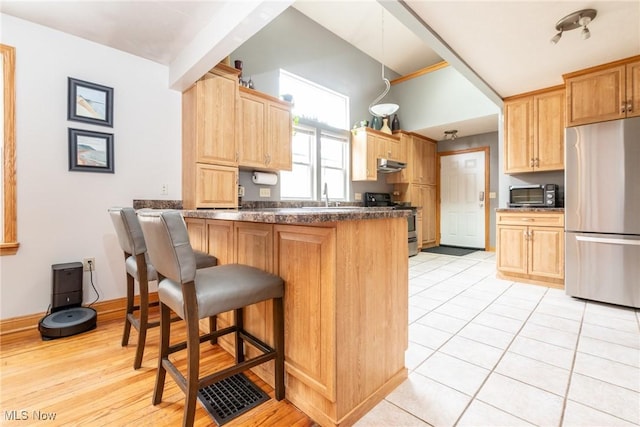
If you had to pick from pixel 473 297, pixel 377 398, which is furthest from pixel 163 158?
pixel 473 297

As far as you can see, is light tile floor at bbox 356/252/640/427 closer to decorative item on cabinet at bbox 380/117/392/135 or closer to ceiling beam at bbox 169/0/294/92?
ceiling beam at bbox 169/0/294/92

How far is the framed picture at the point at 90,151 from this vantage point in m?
2.43

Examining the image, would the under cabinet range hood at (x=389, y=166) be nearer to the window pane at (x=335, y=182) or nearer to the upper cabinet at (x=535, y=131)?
the window pane at (x=335, y=182)

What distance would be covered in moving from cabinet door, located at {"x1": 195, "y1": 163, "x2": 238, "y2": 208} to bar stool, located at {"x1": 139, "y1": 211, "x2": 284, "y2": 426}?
1534 mm

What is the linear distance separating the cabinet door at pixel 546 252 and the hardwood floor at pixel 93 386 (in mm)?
3440

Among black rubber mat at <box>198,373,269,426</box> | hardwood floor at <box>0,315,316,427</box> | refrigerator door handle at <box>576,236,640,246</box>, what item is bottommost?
hardwood floor at <box>0,315,316,427</box>

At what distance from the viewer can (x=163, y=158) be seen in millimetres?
2912

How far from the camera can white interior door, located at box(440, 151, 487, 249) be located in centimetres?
591

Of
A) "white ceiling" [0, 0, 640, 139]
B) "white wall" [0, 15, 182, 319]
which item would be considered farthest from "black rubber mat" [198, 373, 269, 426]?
"white ceiling" [0, 0, 640, 139]

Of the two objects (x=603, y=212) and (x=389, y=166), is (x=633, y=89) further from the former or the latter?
(x=389, y=166)

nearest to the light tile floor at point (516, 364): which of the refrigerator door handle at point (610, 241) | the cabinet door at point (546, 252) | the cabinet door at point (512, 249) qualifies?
the cabinet door at point (546, 252)

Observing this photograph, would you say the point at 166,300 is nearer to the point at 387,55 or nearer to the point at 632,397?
the point at 632,397

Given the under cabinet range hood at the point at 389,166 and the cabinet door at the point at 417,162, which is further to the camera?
the cabinet door at the point at 417,162

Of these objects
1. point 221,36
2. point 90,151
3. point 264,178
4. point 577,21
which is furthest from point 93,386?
point 577,21
